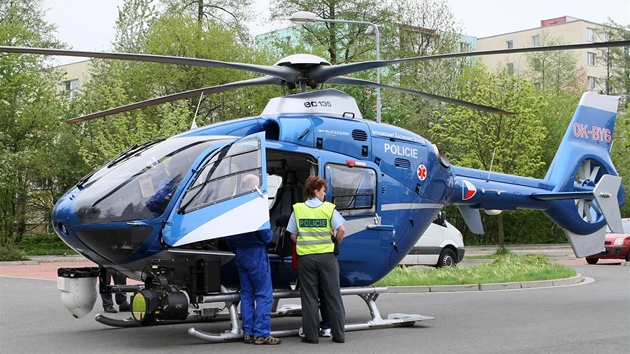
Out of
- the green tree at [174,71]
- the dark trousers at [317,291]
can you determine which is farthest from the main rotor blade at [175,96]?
the green tree at [174,71]

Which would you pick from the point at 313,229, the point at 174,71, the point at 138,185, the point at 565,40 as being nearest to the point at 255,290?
the point at 313,229

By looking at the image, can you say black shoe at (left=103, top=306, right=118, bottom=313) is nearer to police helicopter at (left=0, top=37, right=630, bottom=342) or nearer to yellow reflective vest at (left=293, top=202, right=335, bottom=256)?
police helicopter at (left=0, top=37, right=630, bottom=342)

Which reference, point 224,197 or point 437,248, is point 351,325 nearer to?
point 224,197

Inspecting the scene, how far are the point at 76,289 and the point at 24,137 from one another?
28.7 metres

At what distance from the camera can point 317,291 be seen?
10.1 metres

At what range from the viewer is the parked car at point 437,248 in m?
23.9

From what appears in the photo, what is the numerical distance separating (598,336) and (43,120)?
3155 centimetres

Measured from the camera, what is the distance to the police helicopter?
9.44 m

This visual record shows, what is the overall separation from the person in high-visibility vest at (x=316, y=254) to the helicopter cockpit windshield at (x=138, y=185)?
1.40 m

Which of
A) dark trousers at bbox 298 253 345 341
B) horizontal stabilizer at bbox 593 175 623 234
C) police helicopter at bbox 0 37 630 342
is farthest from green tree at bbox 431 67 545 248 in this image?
dark trousers at bbox 298 253 345 341

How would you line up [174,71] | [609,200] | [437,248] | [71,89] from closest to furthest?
[609,200], [437,248], [174,71], [71,89]

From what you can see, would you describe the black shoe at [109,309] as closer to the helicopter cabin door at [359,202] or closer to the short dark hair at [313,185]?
the helicopter cabin door at [359,202]

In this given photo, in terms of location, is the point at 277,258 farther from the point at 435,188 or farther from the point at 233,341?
the point at 435,188

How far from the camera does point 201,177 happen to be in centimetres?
970
